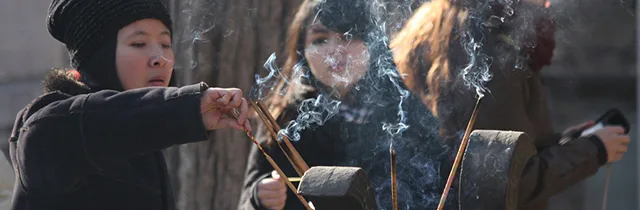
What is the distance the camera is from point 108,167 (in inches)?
85.7

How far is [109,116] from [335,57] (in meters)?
0.79

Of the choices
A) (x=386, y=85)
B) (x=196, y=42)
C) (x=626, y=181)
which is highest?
(x=386, y=85)

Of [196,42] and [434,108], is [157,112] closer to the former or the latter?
[434,108]

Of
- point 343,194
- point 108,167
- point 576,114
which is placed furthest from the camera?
point 576,114

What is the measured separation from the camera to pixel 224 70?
421 cm

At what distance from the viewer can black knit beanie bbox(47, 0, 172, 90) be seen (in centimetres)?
244

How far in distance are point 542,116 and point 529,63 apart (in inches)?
5.6

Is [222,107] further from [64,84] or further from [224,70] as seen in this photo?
[224,70]

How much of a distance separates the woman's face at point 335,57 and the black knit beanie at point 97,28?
1.55 feet

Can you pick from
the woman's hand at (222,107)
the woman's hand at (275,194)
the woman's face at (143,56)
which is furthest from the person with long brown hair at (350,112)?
the woman's hand at (222,107)

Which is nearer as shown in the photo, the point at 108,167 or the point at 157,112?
the point at 157,112

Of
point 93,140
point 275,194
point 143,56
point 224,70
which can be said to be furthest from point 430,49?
point 224,70

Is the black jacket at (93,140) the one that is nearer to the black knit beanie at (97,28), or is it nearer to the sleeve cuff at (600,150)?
the black knit beanie at (97,28)

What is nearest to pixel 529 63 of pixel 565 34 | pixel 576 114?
pixel 565 34
